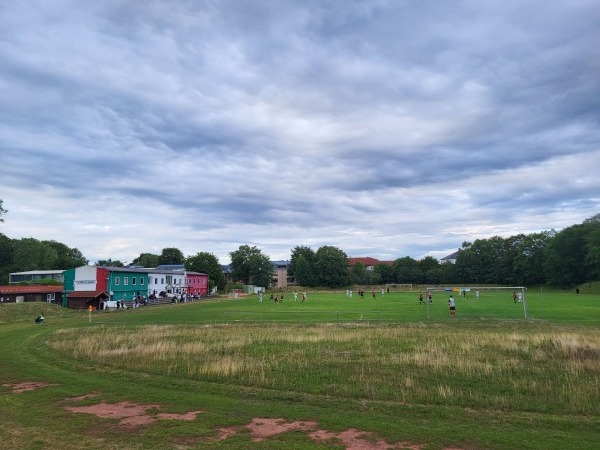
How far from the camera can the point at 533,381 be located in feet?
45.8

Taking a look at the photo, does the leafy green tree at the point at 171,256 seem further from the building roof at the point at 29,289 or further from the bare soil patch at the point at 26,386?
the bare soil patch at the point at 26,386

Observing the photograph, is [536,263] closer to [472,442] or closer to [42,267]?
[472,442]

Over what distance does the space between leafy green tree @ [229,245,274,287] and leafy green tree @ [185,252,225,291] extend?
43.1 ft

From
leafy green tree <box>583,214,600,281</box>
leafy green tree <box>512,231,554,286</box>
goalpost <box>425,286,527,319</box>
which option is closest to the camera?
goalpost <box>425,286,527,319</box>

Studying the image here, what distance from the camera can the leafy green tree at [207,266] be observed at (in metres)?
117

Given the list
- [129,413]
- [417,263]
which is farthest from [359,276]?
[129,413]

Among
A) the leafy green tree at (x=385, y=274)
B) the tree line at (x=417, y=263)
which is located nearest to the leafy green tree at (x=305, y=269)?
the tree line at (x=417, y=263)

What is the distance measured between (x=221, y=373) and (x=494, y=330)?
18311mm

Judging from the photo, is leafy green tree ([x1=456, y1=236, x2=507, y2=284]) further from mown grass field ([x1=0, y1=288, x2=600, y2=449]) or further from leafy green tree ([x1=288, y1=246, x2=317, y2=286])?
mown grass field ([x1=0, y1=288, x2=600, y2=449])

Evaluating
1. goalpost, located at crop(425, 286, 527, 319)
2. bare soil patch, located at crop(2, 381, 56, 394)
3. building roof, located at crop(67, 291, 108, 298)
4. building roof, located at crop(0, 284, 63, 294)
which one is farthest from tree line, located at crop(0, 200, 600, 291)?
bare soil patch, located at crop(2, 381, 56, 394)

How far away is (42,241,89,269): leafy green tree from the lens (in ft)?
407

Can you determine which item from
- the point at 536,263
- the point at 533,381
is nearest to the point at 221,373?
Result: the point at 533,381

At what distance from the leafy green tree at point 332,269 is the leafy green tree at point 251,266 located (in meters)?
14.9

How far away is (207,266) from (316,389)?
352ft
